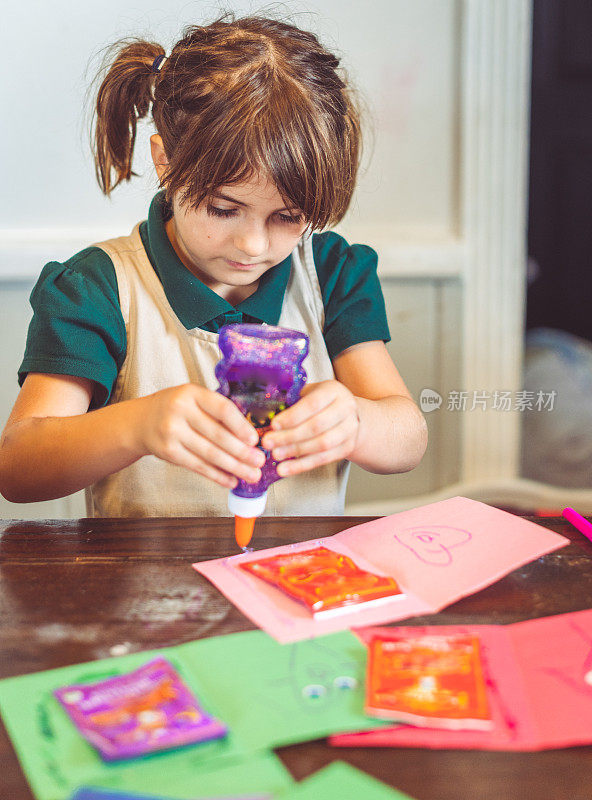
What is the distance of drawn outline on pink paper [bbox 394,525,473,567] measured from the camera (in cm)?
62

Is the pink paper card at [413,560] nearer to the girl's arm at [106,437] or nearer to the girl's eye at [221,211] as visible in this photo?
the girl's arm at [106,437]

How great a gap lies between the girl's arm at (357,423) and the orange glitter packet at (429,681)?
0.17 metres

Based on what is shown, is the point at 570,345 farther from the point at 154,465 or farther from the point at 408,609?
the point at 408,609

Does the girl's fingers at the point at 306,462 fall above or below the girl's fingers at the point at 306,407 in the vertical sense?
below

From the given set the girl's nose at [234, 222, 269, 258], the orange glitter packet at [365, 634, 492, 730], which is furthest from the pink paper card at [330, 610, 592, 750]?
the girl's nose at [234, 222, 269, 258]

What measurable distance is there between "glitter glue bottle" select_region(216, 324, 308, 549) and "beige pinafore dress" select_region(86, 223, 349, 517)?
31 centimetres

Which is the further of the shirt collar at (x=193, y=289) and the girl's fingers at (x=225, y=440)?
the shirt collar at (x=193, y=289)

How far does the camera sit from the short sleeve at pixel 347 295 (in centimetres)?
95

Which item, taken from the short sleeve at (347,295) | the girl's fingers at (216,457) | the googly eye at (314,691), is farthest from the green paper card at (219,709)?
the short sleeve at (347,295)

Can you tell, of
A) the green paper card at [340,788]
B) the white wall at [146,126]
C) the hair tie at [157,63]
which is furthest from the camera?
the white wall at [146,126]

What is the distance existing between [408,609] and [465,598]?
45 millimetres

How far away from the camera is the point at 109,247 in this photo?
36.2 inches

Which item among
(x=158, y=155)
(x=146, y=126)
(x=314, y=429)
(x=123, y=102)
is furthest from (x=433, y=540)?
(x=146, y=126)

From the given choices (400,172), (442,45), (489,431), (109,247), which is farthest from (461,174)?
(109,247)
